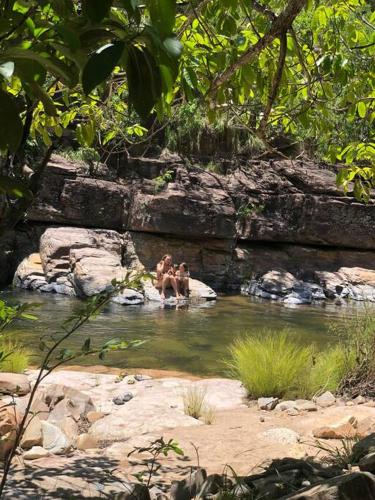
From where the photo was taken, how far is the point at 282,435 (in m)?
4.02

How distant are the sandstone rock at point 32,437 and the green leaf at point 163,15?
10.7 feet

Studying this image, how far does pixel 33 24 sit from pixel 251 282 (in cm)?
1589

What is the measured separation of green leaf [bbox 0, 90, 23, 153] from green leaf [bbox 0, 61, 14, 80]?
7 cm

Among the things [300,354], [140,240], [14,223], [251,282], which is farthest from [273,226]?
[14,223]

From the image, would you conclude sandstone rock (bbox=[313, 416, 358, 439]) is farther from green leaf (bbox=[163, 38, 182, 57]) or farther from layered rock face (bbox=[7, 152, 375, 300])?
layered rock face (bbox=[7, 152, 375, 300])

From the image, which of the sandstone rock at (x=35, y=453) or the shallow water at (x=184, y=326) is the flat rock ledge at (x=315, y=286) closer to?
the shallow water at (x=184, y=326)

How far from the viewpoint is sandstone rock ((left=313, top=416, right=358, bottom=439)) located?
3947 millimetres

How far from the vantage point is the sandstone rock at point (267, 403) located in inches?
202

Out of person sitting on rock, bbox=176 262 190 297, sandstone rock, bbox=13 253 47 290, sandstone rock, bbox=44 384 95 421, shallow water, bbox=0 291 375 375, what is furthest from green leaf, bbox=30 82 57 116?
sandstone rock, bbox=13 253 47 290

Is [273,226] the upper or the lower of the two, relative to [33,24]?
lower

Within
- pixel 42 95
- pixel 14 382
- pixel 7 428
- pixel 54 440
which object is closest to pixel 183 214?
pixel 14 382

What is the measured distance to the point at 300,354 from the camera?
5789 mm

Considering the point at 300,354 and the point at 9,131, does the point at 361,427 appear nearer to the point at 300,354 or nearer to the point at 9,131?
the point at 300,354

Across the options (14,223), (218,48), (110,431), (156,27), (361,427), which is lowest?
(110,431)
